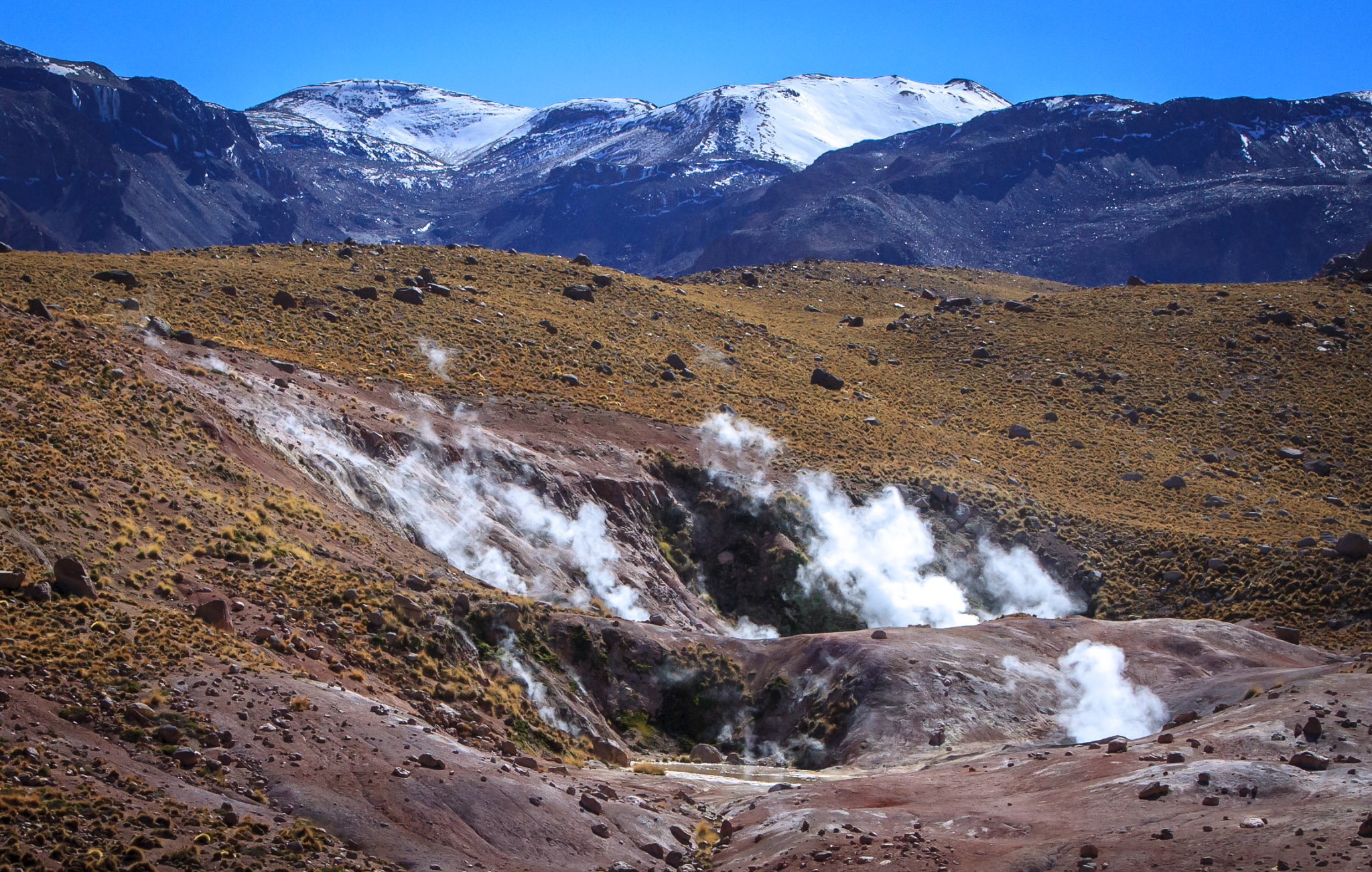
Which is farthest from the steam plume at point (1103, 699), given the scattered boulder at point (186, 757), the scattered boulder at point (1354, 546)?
the scattered boulder at point (186, 757)

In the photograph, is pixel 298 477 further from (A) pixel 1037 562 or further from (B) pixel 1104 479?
(B) pixel 1104 479

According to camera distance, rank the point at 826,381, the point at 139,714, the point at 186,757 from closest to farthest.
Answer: the point at 186,757
the point at 139,714
the point at 826,381

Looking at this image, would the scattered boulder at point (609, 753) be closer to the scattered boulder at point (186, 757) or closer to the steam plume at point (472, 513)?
the steam plume at point (472, 513)

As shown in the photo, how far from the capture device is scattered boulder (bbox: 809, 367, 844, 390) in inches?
2366

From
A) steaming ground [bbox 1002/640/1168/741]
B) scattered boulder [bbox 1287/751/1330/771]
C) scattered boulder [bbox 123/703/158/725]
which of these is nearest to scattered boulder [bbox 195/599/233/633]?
scattered boulder [bbox 123/703/158/725]

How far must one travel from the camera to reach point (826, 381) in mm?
60219

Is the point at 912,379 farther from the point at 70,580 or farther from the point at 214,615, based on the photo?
the point at 70,580

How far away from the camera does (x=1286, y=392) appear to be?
2440 inches

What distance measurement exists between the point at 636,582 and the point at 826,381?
84.6 ft

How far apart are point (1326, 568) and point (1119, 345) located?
100 ft

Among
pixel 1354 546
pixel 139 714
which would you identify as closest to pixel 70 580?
pixel 139 714

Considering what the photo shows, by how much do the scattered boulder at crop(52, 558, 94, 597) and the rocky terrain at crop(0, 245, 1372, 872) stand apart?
0.26 metres

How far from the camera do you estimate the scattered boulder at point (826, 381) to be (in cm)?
6009

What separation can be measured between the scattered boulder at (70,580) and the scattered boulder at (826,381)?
43.5 m
